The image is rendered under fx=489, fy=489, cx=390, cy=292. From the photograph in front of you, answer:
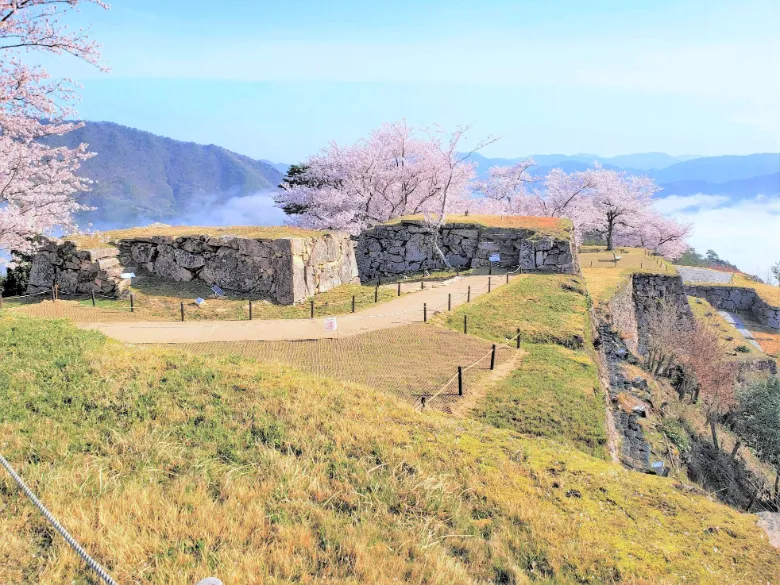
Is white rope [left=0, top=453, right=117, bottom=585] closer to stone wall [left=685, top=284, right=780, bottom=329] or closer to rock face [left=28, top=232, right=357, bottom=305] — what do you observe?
rock face [left=28, top=232, right=357, bottom=305]

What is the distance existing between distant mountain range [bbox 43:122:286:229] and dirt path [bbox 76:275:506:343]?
112 m

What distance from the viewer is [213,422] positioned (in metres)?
6.40

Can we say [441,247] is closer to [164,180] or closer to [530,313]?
[530,313]

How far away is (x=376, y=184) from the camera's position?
1309 inches

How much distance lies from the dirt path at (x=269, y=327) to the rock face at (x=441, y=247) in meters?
8.06

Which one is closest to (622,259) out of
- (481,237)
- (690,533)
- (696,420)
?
(481,237)

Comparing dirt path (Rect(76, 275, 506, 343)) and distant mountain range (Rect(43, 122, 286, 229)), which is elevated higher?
distant mountain range (Rect(43, 122, 286, 229))

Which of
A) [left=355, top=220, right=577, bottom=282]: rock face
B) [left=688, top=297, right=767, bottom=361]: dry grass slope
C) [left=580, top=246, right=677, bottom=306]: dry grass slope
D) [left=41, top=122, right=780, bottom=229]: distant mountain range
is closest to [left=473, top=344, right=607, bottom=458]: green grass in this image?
[left=580, top=246, right=677, bottom=306]: dry grass slope

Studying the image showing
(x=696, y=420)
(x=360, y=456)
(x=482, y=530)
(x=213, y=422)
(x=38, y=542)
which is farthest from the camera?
(x=696, y=420)

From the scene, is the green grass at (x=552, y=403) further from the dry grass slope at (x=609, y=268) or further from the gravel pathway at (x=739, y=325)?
the gravel pathway at (x=739, y=325)

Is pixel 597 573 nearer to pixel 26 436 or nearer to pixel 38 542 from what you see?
pixel 38 542

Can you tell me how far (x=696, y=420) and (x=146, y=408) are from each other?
19923 mm

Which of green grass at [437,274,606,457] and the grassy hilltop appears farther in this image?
green grass at [437,274,606,457]

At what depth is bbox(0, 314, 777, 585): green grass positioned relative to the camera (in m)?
4.13
